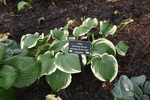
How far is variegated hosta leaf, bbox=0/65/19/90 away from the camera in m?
1.08

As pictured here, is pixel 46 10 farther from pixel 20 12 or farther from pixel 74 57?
pixel 74 57

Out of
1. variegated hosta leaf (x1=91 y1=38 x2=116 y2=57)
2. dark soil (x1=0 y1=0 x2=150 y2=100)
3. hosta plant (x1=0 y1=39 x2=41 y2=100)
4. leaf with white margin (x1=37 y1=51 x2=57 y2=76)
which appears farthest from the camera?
dark soil (x1=0 y1=0 x2=150 y2=100)

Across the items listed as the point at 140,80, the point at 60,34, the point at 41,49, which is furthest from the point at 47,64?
the point at 140,80

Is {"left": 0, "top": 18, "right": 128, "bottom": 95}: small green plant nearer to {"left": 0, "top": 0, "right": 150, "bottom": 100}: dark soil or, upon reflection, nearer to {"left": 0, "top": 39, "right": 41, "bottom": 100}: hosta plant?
{"left": 0, "top": 39, "right": 41, "bottom": 100}: hosta plant

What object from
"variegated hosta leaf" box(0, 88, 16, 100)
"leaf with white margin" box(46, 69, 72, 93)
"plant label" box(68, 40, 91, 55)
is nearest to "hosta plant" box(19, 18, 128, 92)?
"leaf with white margin" box(46, 69, 72, 93)

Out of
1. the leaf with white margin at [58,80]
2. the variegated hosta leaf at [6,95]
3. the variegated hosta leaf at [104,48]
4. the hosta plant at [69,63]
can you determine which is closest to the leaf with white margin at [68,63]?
the hosta plant at [69,63]

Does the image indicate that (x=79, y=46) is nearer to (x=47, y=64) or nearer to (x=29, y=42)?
(x=47, y=64)

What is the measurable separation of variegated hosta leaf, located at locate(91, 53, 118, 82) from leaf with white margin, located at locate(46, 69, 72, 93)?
298 millimetres

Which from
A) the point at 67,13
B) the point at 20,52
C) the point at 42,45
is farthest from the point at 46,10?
the point at 20,52

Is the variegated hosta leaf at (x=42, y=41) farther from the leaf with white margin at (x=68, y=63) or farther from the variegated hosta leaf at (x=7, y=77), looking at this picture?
the variegated hosta leaf at (x=7, y=77)

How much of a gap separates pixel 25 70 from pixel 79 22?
144cm

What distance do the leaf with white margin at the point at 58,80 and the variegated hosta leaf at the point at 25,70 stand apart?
159 mm

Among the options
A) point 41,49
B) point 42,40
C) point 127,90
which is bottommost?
point 127,90

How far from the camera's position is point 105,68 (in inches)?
49.0
